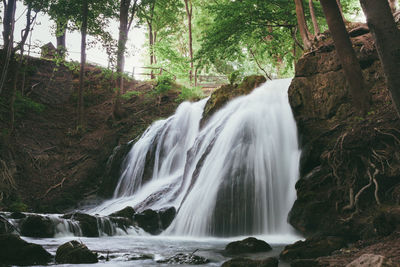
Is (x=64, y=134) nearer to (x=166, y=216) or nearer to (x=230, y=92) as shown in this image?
(x=230, y=92)

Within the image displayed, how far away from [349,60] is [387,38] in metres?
4.12

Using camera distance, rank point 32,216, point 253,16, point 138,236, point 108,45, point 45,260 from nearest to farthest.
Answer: point 45,260 → point 32,216 → point 138,236 → point 253,16 → point 108,45

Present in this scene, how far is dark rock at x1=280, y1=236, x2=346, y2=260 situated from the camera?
4441 mm

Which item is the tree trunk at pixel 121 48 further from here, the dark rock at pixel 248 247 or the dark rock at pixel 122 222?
the dark rock at pixel 248 247

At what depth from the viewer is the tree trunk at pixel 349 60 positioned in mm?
7465

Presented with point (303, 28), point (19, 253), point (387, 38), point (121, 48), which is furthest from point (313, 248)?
point (121, 48)

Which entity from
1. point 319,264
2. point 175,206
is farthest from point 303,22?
point 319,264

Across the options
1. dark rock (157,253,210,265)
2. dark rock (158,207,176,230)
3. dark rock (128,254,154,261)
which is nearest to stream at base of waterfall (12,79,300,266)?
dark rock (128,254,154,261)

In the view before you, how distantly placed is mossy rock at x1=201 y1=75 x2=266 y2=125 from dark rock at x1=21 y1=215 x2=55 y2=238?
A: 8.30m

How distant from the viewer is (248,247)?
534cm

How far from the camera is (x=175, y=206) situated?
970 centimetres

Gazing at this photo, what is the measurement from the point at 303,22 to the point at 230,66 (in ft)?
87.9

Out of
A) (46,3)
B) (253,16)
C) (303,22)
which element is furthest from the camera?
(46,3)

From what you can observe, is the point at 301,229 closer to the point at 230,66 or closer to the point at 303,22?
the point at 303,22
